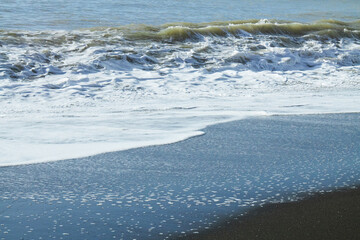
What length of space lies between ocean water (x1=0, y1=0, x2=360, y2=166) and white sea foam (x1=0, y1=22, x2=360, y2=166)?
15mm

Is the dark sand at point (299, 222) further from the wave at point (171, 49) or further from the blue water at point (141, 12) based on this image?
the blue water at point (141, 12)

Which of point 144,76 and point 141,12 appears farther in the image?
point 141,12

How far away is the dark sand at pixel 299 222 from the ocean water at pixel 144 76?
152 centimetres

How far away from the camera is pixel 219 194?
3.02m

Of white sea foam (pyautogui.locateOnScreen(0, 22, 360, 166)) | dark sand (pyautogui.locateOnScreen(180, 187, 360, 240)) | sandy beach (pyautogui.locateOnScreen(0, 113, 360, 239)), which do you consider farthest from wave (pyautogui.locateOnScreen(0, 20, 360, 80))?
dark sand (pyautogui.locateOnScreen(180, 187, 360, 240))

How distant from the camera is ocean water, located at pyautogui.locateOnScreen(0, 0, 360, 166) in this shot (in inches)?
181

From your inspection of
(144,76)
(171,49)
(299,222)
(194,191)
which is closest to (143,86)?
(144,76)

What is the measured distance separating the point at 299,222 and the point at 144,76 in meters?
5.68

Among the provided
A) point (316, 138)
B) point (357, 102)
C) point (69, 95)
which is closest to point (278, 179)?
point (316, 138)

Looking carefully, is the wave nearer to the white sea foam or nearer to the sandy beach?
the white sea foam

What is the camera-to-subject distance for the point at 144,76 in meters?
8.08

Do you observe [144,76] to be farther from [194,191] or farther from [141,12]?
[141,12]

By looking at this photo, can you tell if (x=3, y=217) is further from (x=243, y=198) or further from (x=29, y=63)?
(x=29, y=63)

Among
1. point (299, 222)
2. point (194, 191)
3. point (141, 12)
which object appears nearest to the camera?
point (299, 222)
